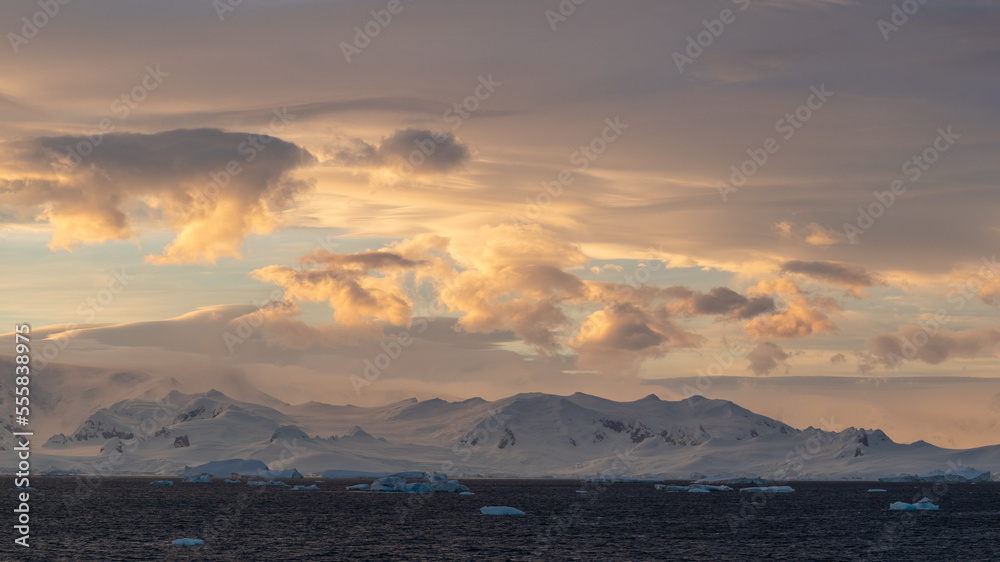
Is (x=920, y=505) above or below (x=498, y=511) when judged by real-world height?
below

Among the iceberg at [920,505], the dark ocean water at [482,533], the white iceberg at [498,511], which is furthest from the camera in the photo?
the iceberg at [920,505]

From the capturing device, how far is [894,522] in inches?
6093

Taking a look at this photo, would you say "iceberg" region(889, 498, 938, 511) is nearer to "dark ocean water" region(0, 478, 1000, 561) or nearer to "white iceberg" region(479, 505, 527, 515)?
"dark ocean water" region(0, 478, 1000, 561)

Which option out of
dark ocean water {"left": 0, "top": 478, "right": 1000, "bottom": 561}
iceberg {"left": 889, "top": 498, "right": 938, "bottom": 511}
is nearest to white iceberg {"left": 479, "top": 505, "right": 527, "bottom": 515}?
dark ocean water {"left": 0, "top": 478, "right": 1000, "bottom": 561}

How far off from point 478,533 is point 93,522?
56.6 metres

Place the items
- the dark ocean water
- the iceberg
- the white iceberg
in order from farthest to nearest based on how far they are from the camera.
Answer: the iceberg, the white iceberg, the dark ocean water

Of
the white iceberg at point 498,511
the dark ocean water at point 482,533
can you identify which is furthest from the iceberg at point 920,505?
the white iceberg at point 498,511

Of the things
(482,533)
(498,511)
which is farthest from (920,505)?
(482,533)

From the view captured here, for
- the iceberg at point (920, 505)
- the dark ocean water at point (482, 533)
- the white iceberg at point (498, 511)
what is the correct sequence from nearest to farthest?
the dark ocean water at point (482, 533)
the white iceberg at point (498, 511)
the iceberg at point (920, 505)

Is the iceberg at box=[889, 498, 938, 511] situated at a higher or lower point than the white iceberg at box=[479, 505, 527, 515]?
lower

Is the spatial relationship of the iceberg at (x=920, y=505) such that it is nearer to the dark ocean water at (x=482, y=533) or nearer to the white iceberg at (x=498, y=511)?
the dark ocean water at (x=482, y=533)

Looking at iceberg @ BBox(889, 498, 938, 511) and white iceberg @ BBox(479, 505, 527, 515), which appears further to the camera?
iceberg @ BBox(889, 498, 938, 511)

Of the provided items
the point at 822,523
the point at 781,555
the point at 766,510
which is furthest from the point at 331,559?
the point at 766,510

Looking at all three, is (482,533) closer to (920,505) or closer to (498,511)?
(498,511)
